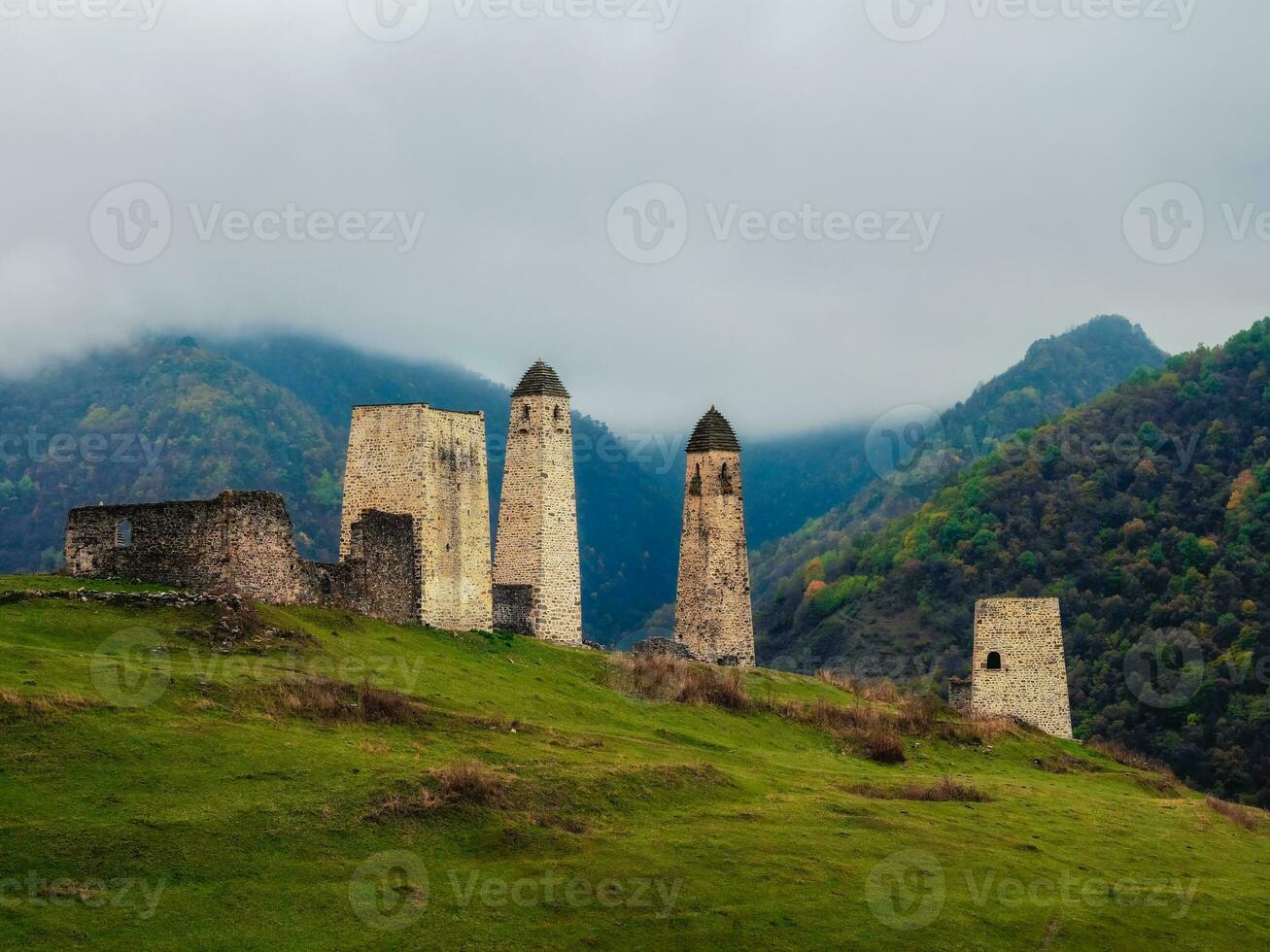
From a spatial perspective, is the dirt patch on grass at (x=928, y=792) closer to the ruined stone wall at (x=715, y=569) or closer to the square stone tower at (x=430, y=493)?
the square stone tower at (x=430, y=493)

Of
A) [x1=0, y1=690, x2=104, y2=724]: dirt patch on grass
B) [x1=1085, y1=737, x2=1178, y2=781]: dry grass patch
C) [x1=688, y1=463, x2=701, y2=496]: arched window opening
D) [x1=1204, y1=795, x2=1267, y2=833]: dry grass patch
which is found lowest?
[x1=1204, y1=795, x2=1267, y2=833]: dry grass patch

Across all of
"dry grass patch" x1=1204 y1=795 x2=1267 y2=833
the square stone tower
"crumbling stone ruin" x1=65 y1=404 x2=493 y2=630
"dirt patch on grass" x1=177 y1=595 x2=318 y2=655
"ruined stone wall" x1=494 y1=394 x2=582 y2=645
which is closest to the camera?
"dirt patch on grass" x1=177 y1=595 x2=318 y2=655

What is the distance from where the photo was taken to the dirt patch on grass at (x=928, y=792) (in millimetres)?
29078

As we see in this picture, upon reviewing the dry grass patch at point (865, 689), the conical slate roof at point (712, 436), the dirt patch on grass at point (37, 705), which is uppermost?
the conical slate roof at point (712, 436)

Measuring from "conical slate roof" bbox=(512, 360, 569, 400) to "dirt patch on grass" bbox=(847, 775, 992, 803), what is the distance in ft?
54.6

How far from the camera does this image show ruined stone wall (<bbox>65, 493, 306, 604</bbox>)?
30656 millimetres

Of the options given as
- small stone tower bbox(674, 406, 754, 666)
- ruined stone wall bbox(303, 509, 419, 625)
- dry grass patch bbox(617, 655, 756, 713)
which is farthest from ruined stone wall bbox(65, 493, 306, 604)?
small stone tower bbox(674, 406, 754, 666)

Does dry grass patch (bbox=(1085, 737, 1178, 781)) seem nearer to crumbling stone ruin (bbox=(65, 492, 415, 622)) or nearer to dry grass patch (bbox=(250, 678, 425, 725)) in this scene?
dry grass patch (bbox=(250, 678, 425, 725))

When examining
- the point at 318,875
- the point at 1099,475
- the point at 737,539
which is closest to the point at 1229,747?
the point at 737,539

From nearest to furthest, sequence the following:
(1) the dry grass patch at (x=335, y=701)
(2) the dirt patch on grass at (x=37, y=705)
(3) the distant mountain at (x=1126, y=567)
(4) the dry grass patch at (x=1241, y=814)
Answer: (2) the dirt patch on grass at (x=37, y=705), (1) the dry grass patch at (x=335, y=701), (4) the dry grass patch at (x=1241, y=814), (3) the distant mountain at (x=1126, y=567)

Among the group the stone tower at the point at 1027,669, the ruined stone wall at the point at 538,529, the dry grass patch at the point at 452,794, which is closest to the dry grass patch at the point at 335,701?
the dry grass patch at the point at 452,794

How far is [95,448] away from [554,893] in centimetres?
7371

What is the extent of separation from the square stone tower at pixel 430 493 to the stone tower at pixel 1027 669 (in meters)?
16.8

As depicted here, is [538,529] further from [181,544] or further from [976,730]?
[181,544]
